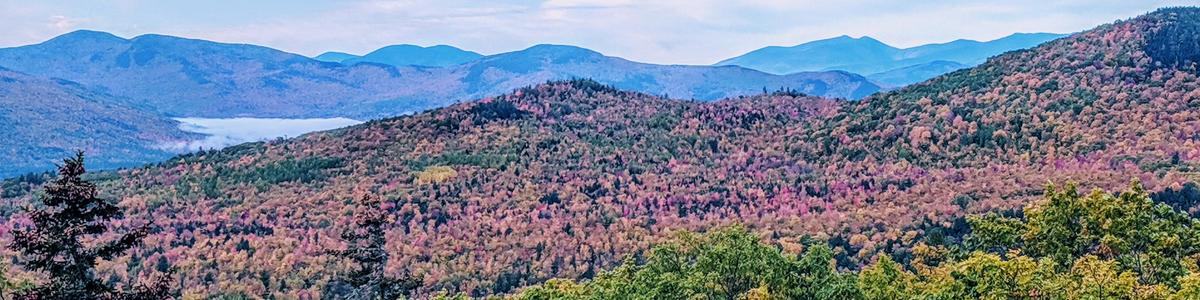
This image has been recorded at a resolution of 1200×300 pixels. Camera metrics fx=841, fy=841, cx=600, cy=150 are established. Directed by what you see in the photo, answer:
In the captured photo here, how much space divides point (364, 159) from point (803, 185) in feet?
116

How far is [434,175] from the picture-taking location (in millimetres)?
63500

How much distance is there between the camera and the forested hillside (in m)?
43.6

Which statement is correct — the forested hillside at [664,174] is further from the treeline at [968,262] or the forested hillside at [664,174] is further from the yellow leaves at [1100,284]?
the yellow leaves at [1100,284]

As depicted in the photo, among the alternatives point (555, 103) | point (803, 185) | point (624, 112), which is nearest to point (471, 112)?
point (555, 103)

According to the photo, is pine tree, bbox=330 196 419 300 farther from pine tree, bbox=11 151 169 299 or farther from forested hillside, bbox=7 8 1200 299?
forested hillside, bbox=7 8 1200 299

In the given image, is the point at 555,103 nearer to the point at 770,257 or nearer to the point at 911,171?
the point at 911,171

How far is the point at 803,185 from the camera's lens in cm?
5562

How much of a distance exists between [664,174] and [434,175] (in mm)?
17388

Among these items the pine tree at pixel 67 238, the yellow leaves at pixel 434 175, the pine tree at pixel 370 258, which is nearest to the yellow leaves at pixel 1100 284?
the pine tree at pixel 370 258

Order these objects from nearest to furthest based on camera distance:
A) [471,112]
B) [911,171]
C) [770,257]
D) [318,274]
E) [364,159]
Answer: [770,257], [318,274], [911,171], [364,159], [471,112]

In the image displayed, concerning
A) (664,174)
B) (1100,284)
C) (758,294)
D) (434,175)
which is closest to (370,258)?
(758,294)

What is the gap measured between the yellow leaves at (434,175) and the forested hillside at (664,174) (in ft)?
0.78

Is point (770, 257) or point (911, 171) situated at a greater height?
point (770, 257)

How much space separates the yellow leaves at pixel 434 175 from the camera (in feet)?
205
